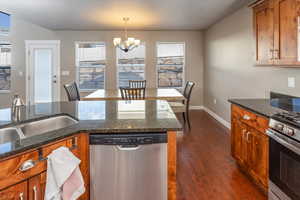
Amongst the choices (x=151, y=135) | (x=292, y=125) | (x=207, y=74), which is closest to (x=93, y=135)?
(x=151, y=135)

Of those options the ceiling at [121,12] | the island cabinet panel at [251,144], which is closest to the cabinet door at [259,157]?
the island cabinet panel at [251,144]

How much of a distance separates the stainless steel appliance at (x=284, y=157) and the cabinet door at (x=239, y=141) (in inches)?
28.0

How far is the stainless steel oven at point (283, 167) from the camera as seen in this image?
190 centimetres

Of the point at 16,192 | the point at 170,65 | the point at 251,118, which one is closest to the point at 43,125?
the point at 16,192

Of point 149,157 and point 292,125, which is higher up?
point 292,125

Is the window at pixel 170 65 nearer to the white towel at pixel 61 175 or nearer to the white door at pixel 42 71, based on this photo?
→ the white door at pixel 42 71

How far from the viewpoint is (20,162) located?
1.41 metres

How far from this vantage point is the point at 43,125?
2.18 metres

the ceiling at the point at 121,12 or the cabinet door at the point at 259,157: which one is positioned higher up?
the ceiling at the point at 121,12

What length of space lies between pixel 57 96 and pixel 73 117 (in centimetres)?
620

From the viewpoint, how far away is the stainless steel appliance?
1.91 m

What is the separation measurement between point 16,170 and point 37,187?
18 centimetres

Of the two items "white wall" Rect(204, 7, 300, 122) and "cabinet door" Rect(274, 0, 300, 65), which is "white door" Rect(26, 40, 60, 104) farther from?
"cabinet door" Rect(274, 0, 300, 65)

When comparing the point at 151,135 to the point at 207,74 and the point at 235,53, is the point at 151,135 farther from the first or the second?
the point at 207,74
